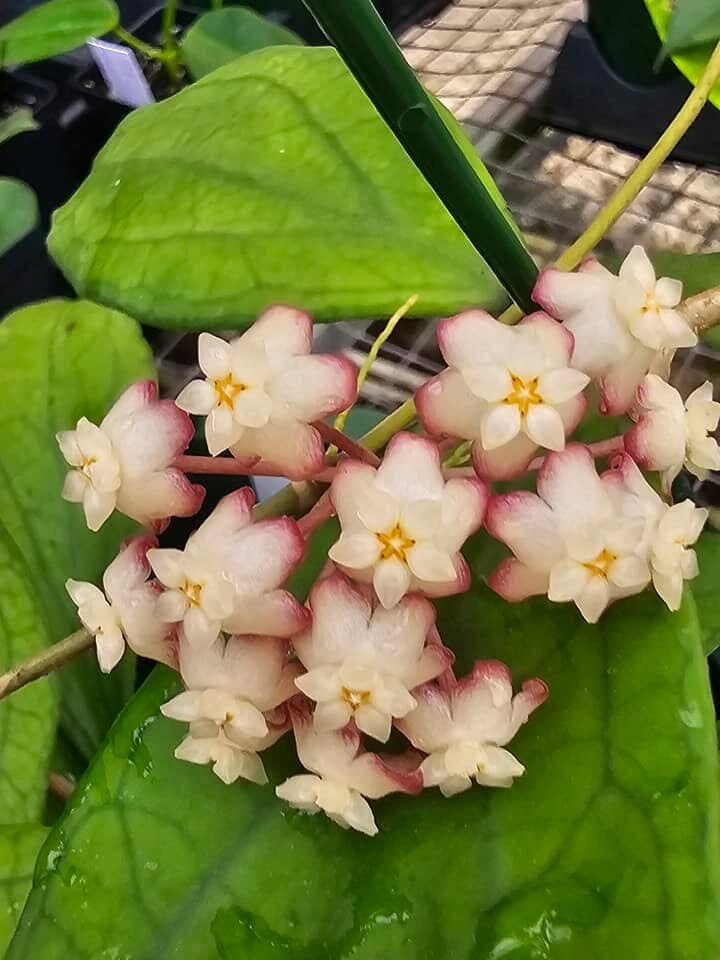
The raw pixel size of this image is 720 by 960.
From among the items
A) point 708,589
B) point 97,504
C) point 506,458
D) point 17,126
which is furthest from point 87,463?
point 17,126

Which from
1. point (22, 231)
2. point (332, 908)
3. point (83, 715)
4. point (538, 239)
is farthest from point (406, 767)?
point (538, 239)

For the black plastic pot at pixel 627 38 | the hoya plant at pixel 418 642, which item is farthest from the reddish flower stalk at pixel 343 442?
the black plastic pot at pixel 627 38

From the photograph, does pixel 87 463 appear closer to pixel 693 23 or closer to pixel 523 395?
pixel 523 395

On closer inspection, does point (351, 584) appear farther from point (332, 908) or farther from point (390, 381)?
point (390, 381)

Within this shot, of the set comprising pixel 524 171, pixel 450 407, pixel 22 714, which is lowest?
pixel 524 171

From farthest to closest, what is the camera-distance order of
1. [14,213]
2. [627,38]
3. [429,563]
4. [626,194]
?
1. [627,38]
2. [14,213]
3. [626,194]
4. [429,563]

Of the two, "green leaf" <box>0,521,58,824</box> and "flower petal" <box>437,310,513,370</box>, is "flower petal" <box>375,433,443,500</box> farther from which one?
"green leaf" <box>0,521,58,824</box>
